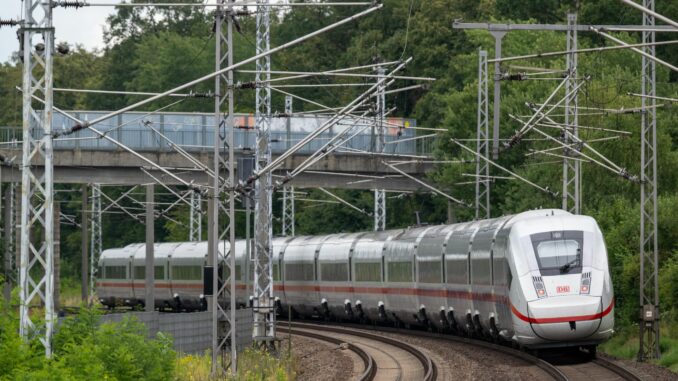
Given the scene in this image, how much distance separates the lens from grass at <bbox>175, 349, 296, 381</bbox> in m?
29.7

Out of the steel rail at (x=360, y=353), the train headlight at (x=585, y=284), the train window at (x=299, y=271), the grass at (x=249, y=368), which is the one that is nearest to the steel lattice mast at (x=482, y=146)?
the steel rail at (x=360, y=353)

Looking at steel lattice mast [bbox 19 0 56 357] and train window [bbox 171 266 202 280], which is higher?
steel lattice mast [bbox 19 0 56 357]

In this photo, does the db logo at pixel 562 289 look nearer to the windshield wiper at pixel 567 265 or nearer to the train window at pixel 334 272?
the windshield wiper at pixel 567 265

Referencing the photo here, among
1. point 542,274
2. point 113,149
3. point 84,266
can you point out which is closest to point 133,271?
point 84,266

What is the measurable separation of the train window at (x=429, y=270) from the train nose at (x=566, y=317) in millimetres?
10577

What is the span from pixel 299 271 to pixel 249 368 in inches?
966

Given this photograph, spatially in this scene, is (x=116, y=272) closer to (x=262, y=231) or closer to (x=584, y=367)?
(x=262, y=231)

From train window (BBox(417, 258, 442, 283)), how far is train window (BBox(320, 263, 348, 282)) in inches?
350

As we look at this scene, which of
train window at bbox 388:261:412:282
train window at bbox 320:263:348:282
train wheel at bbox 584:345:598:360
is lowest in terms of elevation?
train window at bbox 320:263:348:282

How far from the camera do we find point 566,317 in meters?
29.7

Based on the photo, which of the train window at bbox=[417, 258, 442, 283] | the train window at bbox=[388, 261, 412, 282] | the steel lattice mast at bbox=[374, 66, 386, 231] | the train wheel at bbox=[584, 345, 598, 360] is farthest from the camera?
the train window at bbox=[388, 261, 412, 282]

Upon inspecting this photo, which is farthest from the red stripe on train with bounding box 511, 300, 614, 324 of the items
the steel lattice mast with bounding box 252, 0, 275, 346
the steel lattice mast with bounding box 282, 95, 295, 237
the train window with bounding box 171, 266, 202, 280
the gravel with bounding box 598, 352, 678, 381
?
the train window with bounding box 171, 266, 202, 280

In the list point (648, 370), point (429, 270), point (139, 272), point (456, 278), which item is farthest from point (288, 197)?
point (648, 370)

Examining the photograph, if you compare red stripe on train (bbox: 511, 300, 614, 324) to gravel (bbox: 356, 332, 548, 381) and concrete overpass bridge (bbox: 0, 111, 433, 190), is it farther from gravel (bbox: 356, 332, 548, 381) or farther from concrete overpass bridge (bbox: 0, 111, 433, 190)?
concrete overpass bridge (bbox: 0, 111, 433, 190)
